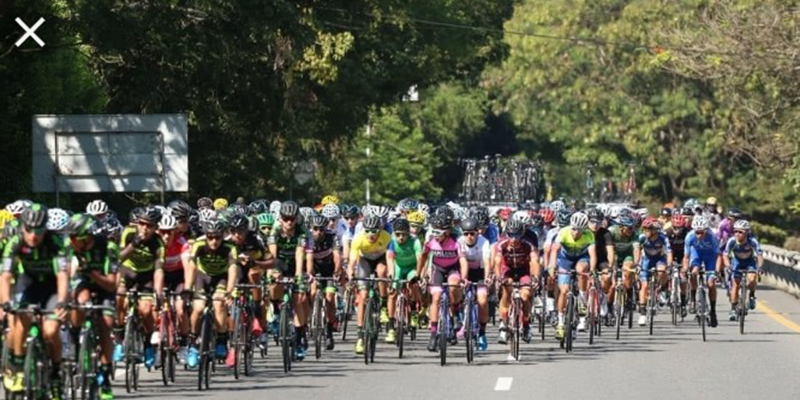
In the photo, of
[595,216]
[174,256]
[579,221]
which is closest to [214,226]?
[174,256]

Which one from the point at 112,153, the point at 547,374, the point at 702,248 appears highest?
the point at 112,153

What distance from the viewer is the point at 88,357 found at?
17391 millimetres

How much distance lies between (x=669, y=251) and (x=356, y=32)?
25.7 m

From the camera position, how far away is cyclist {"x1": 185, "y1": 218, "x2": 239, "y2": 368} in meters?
21.2

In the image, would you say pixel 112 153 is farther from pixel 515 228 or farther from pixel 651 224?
pixel 515 228

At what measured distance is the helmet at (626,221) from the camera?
30.6 meters

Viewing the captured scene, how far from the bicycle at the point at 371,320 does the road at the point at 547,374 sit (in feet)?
0.58

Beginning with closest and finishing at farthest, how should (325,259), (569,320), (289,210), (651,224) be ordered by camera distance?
1. (289,210)
2. (569,320)
3. (325,259)
4. (651,224)

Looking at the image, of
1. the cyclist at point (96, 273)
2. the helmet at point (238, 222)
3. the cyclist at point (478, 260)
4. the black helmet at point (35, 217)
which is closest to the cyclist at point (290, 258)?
the helmet at point (238, 222)

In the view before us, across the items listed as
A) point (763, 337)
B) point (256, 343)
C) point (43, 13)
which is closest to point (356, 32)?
point (43, 13)

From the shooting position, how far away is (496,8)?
70125mm

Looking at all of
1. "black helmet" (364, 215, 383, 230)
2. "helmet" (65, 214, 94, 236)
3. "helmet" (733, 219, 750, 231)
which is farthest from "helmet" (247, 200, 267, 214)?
"helmet" (65, 214, 94, 236)

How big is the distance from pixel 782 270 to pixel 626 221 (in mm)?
15905

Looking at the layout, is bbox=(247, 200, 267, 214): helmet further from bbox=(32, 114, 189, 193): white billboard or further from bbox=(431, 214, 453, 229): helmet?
bbox=(431, 214, 453, 229): helmet
